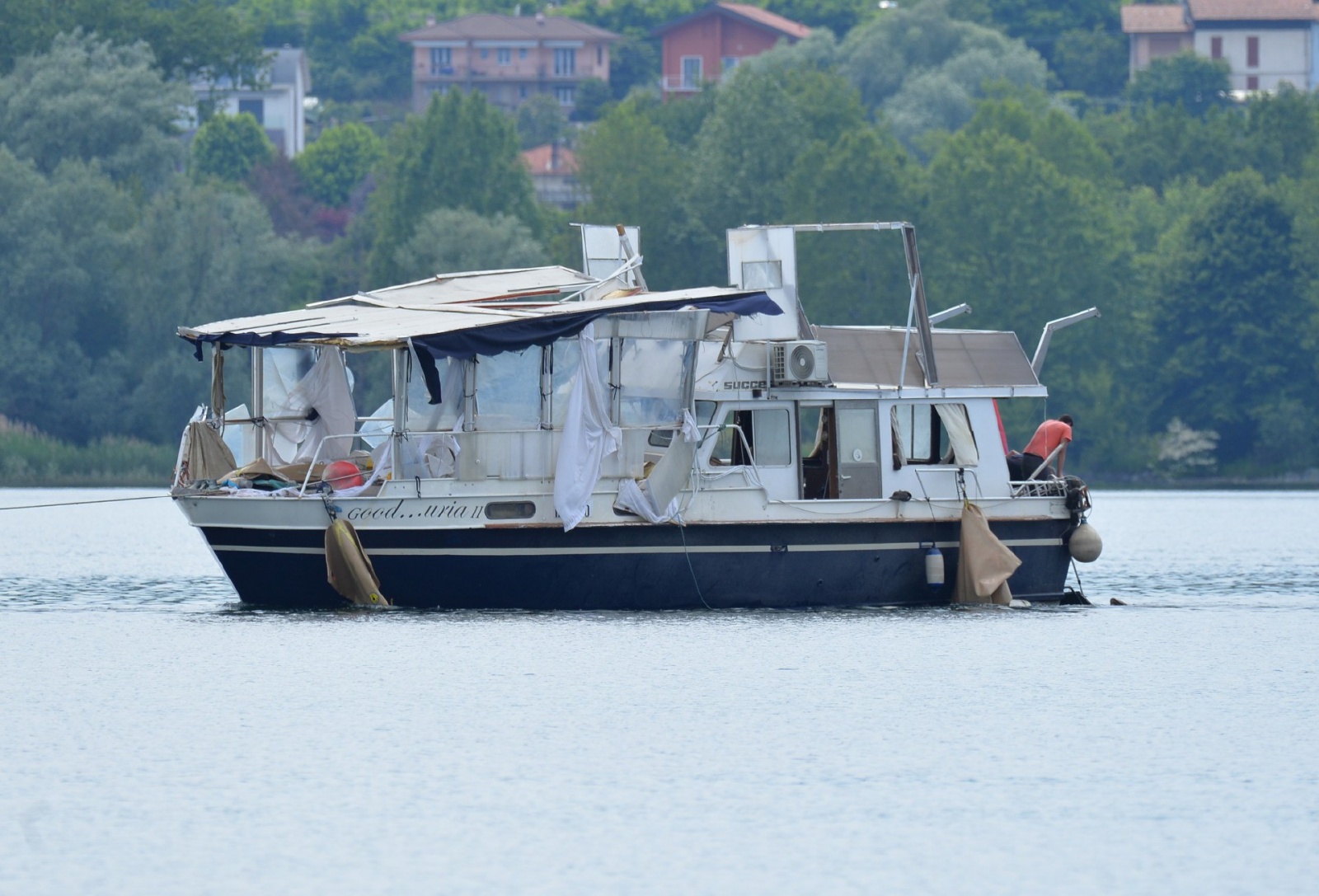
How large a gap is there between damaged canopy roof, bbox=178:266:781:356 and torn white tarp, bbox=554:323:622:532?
2.26ft

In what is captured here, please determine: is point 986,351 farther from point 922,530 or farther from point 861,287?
point 861,287

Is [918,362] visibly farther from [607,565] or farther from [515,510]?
[515,510]

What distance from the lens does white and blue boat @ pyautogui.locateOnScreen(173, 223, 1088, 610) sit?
3578cm

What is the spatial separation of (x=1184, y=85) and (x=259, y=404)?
14291 centimetres

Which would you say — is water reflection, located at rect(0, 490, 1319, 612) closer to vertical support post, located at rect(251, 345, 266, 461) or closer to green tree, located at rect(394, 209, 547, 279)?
vertical support post, located at rect(251, 345, 266, 461)

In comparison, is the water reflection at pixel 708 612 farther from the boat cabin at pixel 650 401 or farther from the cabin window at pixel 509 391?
the cabin window at pixel 509 391

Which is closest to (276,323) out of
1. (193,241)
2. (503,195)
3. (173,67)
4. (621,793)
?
Result: (621,793)

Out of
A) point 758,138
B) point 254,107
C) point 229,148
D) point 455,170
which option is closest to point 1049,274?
A: point 758,138

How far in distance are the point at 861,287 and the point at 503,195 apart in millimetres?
18665

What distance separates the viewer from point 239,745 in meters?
26.6

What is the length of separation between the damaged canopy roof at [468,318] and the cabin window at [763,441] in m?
1.75

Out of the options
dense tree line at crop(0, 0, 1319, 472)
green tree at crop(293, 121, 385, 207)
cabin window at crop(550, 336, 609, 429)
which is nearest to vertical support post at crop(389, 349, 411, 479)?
cabin window at crop(550, 336, 609, 429)

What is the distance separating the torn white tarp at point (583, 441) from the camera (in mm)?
35469

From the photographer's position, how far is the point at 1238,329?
107812mm
